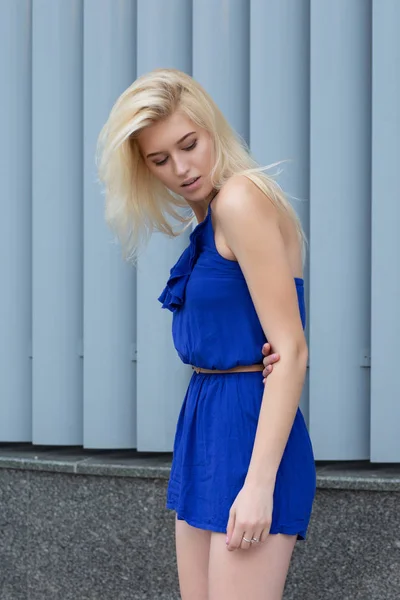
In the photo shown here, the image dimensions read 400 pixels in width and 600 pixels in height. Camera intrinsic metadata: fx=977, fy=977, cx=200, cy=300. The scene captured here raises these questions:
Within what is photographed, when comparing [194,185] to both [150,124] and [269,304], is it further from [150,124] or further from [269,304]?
[269,304]

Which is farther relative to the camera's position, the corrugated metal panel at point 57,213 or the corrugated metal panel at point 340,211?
the corrugated metal panel at point 57,213

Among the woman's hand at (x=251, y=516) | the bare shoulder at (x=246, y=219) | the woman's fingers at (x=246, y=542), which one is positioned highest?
the bare shoulder at (x=246, y=219)

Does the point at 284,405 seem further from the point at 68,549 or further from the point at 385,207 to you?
the point at 68,549

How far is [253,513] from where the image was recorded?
2312 mm

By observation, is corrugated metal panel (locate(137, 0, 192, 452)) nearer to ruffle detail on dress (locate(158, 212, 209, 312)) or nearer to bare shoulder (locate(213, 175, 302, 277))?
ruffle detail on dress (locate(158, 212, 209, 312))

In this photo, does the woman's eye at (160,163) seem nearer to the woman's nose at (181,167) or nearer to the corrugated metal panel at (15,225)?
the woman's nose at (181,167)

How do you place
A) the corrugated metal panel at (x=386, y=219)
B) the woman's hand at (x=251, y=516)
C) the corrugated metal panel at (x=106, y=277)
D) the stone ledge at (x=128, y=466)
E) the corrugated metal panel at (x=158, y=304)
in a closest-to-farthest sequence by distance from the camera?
the woman's hand at (x=251, y=516) → the stone ledge at (x=128, y=466) → the corrugated metal panel at (x=386, y=219) → the corrugated metal panel at (x=158, y=304) → the corrugated metal panel at (x=106, y=277)

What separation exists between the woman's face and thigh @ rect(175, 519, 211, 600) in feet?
2.95

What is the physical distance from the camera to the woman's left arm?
2324 millimetres

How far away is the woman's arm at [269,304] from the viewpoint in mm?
2326

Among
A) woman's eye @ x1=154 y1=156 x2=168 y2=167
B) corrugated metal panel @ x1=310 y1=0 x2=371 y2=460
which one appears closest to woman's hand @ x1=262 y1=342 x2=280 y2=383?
woman's eye @ x1=154 y1=156 x2=168 y2=167

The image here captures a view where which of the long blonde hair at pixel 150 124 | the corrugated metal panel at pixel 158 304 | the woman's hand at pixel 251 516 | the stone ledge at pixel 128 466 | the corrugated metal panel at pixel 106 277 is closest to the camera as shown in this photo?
the woman's hand at pixel 251 516

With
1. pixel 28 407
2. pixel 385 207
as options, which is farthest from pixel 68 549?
pixel 385 207

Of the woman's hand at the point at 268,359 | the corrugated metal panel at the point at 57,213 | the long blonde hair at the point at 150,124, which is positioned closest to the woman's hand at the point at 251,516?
the woman's hand at the point at 268,359
